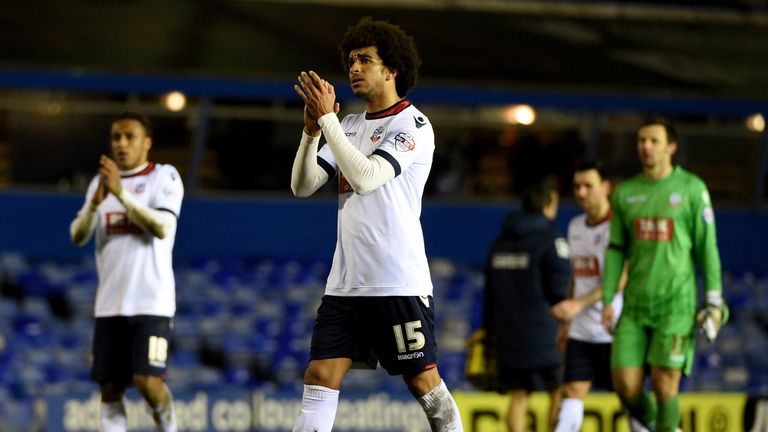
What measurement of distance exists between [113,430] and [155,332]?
643 millimetres

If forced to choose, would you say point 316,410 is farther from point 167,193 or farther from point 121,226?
point 121,226

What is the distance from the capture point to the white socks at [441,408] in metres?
6.37

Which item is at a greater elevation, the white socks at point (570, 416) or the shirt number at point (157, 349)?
the shirt number at point (157, 349)

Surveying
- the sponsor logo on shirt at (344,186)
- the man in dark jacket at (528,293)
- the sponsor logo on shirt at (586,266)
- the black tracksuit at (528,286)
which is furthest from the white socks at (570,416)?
the sponsor logo on shirt at (344,186)

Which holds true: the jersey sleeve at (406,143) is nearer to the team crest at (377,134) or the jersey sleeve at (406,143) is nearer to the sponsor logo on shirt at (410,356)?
the team crest at (377,134)

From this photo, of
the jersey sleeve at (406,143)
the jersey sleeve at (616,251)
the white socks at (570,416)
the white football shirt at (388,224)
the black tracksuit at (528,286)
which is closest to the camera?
the jersey sleeve at (406,143)

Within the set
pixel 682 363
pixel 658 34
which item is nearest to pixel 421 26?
pixel 658 34

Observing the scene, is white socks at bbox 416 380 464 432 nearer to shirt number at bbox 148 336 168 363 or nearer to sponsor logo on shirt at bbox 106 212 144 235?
shirt number at bbox 148 336 168 363

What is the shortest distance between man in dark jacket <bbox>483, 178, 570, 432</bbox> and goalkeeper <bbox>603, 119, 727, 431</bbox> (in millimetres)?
1394

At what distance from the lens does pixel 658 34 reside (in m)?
20.2

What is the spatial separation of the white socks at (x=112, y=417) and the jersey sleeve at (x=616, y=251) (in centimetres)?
311

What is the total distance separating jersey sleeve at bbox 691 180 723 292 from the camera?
8.38m

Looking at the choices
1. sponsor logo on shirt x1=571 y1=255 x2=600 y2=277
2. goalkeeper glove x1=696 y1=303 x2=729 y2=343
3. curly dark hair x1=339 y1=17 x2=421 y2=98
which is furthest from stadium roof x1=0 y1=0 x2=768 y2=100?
curly dark hair x1=339 y1=17 x2=421 y2=98

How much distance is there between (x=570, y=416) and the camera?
9766 mm
